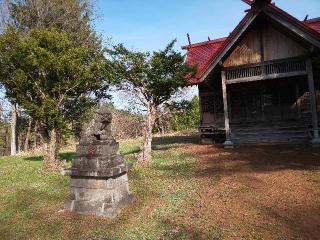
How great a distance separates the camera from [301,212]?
6.98 meters

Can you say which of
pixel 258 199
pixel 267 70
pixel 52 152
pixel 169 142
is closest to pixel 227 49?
pixel 267 70

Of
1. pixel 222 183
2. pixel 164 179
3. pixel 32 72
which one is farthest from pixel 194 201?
pixel 32 72

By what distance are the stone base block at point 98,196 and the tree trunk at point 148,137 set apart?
207 inches

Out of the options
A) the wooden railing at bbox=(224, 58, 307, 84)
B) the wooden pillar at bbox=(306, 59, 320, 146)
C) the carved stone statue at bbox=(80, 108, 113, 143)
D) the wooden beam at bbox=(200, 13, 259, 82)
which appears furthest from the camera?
the wooden railing at bbox=(224, 58, 307, 84)

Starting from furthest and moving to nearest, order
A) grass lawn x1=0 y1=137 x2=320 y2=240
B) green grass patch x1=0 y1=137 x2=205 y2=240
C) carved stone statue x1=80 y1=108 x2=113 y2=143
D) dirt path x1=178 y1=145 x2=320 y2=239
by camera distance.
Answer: carved stone statue x1=80 y1=108 x2=113 y2=143 < green grass patch x1=0 y1=137 x2=205 y2=240 < grass lawn x1=0 y1=137 x2=320 y2=240 < dirt path x1=178 y1=145 x2=320 y2=239

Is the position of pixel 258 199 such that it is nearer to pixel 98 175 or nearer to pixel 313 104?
pixel 98 175

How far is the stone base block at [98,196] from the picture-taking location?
8000mm

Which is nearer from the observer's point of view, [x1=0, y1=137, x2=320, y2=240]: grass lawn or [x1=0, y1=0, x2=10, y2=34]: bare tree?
[x1=0, y1=137, x2=320, y2=240]: grass lawn

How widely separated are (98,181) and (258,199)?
4290 mm

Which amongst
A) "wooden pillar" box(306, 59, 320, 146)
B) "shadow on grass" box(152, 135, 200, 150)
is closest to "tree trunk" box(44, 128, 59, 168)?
"shadow on grass" box(152, 135, 200, 150)

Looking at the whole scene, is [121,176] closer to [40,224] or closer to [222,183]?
[40,224]

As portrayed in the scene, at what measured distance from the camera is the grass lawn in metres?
6.62

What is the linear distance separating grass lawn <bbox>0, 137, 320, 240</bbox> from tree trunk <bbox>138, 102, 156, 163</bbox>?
0.95 m

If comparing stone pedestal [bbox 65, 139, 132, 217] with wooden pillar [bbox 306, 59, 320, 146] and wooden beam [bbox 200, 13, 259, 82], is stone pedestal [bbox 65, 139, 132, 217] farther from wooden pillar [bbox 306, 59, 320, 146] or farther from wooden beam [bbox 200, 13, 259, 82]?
wooden pillar [bbox 306, 59, 320, 146]
